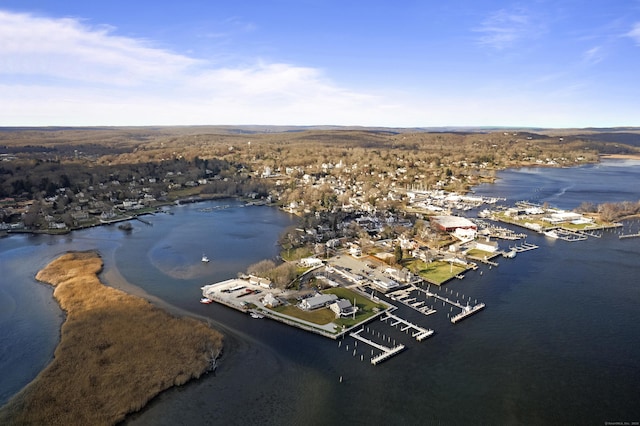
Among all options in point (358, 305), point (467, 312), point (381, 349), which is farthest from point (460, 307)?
point (381, 349)

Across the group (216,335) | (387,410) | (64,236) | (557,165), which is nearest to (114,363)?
(216,335)

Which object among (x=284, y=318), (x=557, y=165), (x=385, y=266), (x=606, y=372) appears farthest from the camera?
(x=557, y=165)

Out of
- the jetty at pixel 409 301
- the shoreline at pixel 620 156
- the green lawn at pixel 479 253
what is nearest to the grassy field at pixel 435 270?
the jetty at pixel 409 301

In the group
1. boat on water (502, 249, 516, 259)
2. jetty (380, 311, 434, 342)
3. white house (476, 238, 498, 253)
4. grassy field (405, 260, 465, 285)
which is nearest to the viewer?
jetty (380, 311, 434, 342)

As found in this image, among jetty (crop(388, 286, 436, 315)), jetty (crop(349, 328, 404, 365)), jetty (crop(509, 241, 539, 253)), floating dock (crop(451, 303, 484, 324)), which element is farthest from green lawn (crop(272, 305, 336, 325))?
jetty (crop(509, 241, 539, 253))

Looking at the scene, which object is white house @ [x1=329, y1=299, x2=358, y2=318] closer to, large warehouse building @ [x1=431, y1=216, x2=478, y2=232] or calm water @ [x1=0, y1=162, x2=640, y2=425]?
calm water @ [x1=0, y1=162, x2=640, y2=425]

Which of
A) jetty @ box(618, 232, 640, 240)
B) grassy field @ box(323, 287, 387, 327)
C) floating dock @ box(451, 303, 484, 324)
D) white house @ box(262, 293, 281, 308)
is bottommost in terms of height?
floating dock @ box(451, 303, 484, 324)

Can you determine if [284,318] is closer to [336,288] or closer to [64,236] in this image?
[336,288]

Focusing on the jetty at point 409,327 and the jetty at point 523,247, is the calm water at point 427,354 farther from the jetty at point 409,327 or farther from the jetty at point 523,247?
the jetty at point 523,247
